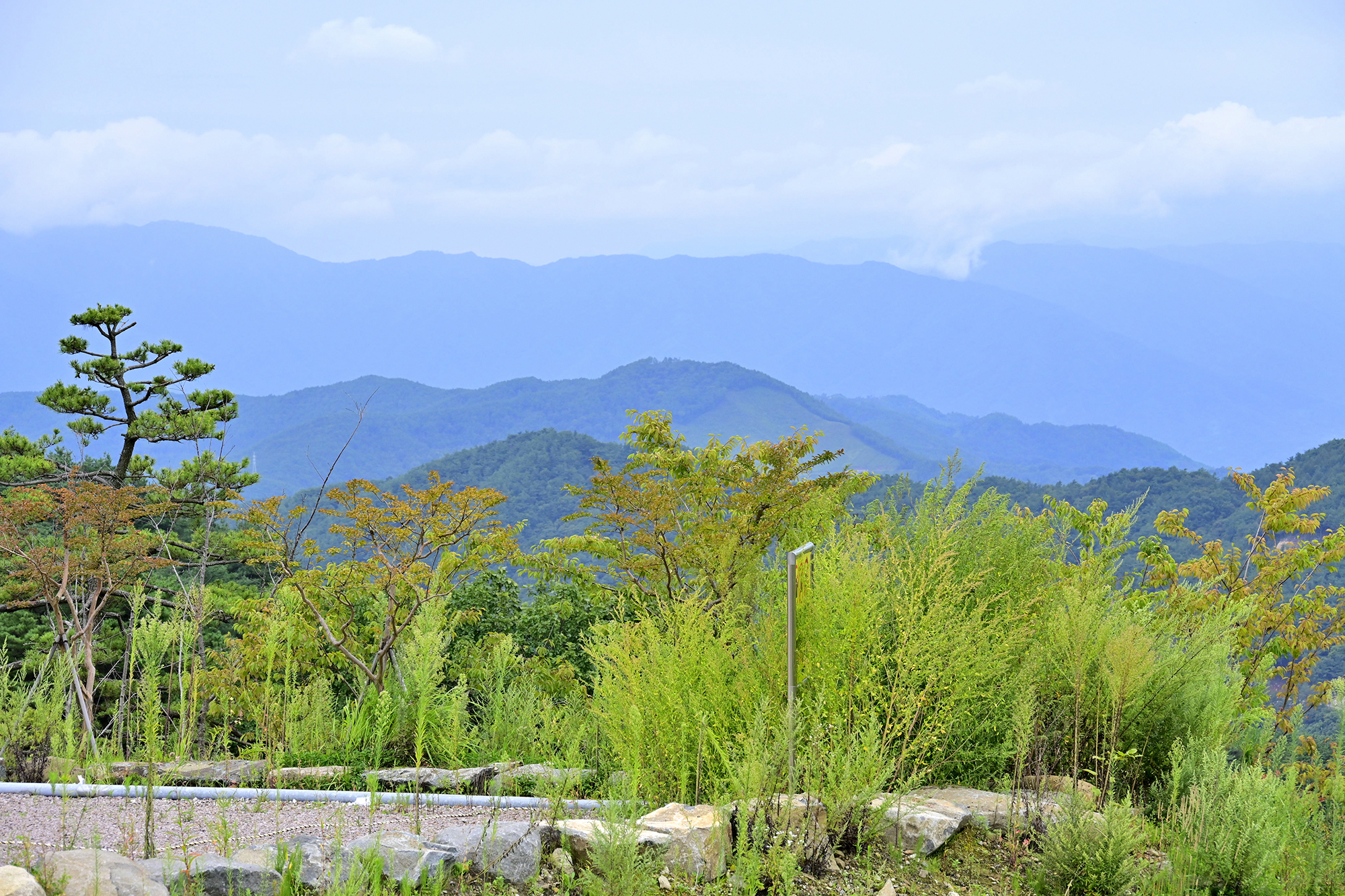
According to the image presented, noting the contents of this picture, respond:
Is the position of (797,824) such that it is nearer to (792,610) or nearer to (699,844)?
(699,844)

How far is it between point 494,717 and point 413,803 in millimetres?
1530

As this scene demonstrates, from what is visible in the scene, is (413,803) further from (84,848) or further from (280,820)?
(84,848)

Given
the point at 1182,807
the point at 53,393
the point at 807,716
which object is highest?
the point at 53,393

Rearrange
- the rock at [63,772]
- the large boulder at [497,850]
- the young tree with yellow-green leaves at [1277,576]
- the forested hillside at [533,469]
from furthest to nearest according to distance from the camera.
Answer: the forested hillside at [533,469] < the young tree with yellow-green leaves at [1277,576] < the rock at [63,772] < the large boulder at [497,850]

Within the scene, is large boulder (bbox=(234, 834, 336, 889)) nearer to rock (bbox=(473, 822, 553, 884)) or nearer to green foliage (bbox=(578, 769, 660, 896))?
rock (bbox=(473, 822, 553, 884))

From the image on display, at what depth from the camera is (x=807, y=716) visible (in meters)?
4.38

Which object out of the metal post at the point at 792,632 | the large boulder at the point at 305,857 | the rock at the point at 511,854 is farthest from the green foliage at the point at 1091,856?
the large boulder at the point at 305,857

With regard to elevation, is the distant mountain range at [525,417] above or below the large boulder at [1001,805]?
above

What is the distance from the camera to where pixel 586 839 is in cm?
350

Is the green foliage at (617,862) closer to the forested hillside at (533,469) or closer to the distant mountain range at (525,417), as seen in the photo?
the forested hillside at (533,469)

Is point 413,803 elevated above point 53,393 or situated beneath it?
situated beneath

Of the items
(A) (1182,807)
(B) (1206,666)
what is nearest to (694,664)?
(A) (1182,807)

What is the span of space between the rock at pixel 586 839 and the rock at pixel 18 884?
63.7 inches

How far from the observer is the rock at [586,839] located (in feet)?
11.3
